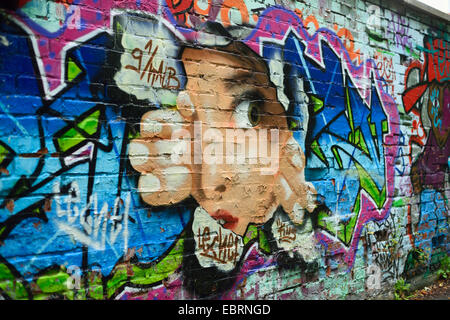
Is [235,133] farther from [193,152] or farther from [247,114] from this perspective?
[193,152]

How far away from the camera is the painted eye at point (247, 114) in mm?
3631

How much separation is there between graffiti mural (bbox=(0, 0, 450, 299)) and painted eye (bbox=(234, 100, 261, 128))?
0.02 m

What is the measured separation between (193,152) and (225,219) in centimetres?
68

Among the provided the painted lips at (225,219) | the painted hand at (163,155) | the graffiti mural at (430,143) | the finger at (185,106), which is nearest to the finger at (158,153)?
the painted hand at (163,155)

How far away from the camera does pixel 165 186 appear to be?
316 centimetres

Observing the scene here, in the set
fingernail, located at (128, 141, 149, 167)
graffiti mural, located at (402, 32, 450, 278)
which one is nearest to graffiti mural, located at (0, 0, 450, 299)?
fingernail, located at (128, 141, 149, 167)

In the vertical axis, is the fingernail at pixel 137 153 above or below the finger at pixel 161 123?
below

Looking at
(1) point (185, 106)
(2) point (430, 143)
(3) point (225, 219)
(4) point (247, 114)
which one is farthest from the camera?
(2) point (430, 143)

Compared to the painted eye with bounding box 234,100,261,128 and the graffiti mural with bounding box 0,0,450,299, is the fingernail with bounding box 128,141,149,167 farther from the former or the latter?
the painted eye with bounding box 234,100,261,128

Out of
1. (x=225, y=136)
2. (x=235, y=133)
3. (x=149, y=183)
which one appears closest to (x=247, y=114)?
(x=235, y=133)

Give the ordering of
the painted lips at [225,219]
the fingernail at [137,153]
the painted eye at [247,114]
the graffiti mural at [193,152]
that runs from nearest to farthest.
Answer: the graffiti mural at [193,152] < the fingernail at [137,153] < the painted lips at [225,219] < the painted eye at [247,114]

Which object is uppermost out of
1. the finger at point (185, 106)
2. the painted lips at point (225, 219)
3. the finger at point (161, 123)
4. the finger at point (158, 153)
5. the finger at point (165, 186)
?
the finger at point (185, 106)

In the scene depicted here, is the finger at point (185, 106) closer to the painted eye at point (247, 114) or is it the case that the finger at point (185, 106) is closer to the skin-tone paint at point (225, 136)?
the skin-tone paint at point (225, 136)

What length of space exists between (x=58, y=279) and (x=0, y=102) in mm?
1200
